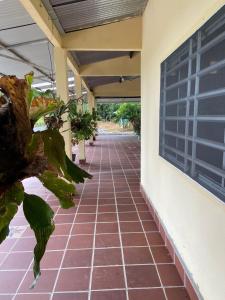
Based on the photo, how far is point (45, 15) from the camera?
2.61 meters

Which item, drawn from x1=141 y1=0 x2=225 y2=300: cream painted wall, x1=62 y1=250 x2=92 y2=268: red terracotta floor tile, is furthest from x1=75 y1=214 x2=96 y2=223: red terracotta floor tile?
x1=141 y1=0 x2=225 y2=300: cream painted wall

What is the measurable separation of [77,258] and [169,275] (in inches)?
30.6

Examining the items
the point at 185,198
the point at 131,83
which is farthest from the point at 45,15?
the point at 131,83

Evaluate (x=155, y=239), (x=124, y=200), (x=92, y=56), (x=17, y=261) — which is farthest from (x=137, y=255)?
(x=92, y=56)

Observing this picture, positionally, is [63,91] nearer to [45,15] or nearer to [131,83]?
[45,15]

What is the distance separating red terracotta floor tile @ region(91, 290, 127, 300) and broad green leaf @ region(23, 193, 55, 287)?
3.66ft

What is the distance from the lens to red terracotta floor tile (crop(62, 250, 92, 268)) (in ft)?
6.77

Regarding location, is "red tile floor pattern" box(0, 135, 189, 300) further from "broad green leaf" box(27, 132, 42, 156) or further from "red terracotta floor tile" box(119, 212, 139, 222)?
"broad green leaf" box(27, 132, 42, 156)

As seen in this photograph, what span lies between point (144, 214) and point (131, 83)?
7.31m

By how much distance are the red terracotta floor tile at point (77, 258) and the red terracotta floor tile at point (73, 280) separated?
0.07 meters

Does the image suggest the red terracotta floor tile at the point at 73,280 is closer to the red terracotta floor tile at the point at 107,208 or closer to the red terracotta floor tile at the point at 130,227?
the red terracotta floor tile at the point at 130,227

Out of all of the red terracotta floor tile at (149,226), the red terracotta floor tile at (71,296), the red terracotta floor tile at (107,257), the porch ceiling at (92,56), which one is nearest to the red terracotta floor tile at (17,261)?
the red terracotta floor tile at (71,296)

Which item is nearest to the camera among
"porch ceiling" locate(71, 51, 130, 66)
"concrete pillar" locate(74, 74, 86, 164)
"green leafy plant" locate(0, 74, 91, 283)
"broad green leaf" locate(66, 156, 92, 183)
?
"green leafy plant" locate(0, 74, 91, 283)

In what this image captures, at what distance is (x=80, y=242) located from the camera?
2.42 m
